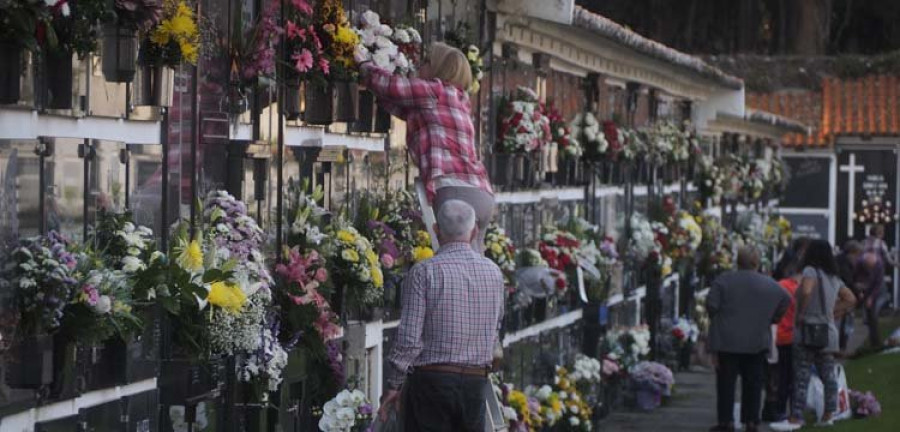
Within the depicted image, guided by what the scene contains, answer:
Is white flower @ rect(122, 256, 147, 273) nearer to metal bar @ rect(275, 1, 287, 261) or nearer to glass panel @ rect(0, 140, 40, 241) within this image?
glass panel @ rect(0, 140, 40, 241)

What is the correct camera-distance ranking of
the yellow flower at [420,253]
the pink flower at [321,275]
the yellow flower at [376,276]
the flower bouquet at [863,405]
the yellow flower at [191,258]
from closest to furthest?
the yellow flower at [191,258] < the pink flower at [321,275] < the yellow flower at [376,276] < the yellow flower at [420,253] < the flower bouquet at [863,405]

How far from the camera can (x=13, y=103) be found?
6121mm

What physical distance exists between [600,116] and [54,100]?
11784 millimetres

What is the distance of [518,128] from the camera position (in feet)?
44.4

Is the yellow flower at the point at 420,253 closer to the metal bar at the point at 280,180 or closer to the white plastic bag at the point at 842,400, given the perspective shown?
the metal bar at the point at 280,180

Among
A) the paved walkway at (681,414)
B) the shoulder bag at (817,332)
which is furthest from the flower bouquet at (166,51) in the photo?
the paved walkway at (681,414)

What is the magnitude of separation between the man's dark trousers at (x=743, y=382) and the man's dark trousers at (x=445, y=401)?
7.37 metres

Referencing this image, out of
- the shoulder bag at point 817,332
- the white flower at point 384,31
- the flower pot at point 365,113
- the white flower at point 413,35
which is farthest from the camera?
the shoulder bag at point 817,332

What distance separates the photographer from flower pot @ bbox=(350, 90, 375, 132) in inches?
391

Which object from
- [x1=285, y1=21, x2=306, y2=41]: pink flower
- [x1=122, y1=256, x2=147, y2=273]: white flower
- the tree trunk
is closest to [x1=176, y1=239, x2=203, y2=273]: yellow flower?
[x1=122, y1=256, x2=147, y2=273]: white flower

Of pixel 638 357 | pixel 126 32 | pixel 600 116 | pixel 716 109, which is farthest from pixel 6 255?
pixel 716 109

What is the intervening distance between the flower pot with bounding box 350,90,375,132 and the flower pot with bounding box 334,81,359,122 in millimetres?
360

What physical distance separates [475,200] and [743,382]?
6.79 m

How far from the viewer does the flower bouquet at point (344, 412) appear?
367 inches
